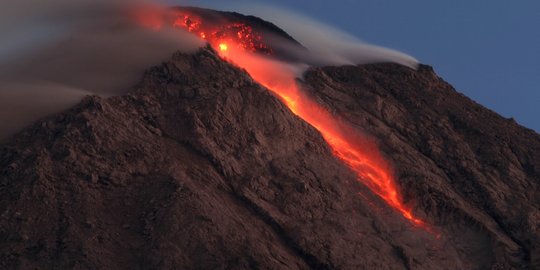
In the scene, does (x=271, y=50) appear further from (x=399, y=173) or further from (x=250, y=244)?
(x=250, y=244)

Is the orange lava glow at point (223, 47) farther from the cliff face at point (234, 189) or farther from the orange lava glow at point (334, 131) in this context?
the cliff face at point (234, 189)

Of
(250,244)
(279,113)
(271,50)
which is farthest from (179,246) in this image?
(271,50)

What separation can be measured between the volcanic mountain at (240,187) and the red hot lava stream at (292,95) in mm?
503

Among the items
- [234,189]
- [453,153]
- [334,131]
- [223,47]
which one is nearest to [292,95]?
[334,131]

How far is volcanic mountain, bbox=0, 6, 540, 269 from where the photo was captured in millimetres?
57719

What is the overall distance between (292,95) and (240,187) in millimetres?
15179

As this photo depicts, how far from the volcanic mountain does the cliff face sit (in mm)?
80

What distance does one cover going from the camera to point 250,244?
191ft

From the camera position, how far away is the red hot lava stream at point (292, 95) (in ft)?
228

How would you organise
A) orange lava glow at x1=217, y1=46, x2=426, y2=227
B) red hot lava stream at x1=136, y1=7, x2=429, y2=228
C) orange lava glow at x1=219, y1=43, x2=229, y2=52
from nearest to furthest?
1. orange lava glow at x1=217, y1=46, x2=426, y2=227
2. red hot lava stream at x1=136, y1=7, x2=429, y2=228
3. orange lava glow at x1=219, y1=43, x2=229, y2=52

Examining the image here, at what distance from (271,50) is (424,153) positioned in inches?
686

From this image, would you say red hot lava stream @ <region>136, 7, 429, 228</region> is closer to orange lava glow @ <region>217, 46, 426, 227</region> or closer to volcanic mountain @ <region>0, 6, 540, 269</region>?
orange lava glow @ <region>217, 46, 426, 227</region>

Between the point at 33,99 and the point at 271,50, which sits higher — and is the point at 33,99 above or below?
below

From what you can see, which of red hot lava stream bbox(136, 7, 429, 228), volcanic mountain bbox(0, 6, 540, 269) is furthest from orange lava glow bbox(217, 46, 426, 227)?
volcanic mountain bbox(0, 6, 540, 269)
